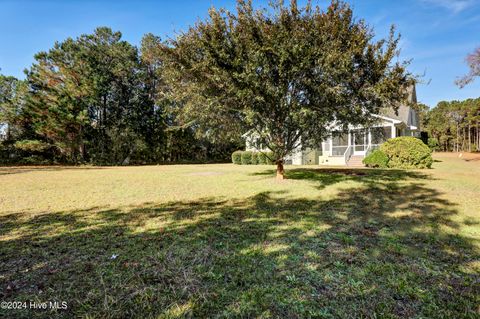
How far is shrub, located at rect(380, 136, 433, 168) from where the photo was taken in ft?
44.8

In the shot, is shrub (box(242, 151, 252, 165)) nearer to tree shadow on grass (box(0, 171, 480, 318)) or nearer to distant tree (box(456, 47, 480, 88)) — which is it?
tree shadow on grass (box(0, 171, 480, 318))

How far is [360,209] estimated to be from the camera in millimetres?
5742

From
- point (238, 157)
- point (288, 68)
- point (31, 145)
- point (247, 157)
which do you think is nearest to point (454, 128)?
point (247, 157)

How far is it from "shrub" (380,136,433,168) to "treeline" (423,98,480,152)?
34813mm

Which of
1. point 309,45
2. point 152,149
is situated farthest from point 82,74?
point 309,45

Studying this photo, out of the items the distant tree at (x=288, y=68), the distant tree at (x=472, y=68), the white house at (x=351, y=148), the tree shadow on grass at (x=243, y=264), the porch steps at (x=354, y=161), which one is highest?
the distant tree at (x=472, y=68)

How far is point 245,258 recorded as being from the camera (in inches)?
125

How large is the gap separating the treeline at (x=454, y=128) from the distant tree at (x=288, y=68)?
4295cm

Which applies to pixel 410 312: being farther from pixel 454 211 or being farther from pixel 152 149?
pixel 152 149

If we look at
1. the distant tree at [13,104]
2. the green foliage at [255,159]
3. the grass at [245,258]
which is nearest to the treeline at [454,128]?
the green foliage at [255,159]

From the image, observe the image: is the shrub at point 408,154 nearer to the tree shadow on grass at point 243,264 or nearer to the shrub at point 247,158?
the tree shadow on grass at point 243,264

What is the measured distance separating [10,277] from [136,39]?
29.7 meters

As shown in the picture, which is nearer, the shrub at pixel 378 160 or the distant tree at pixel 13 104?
the shrub at pixel 378 160

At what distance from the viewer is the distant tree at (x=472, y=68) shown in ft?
66.5
